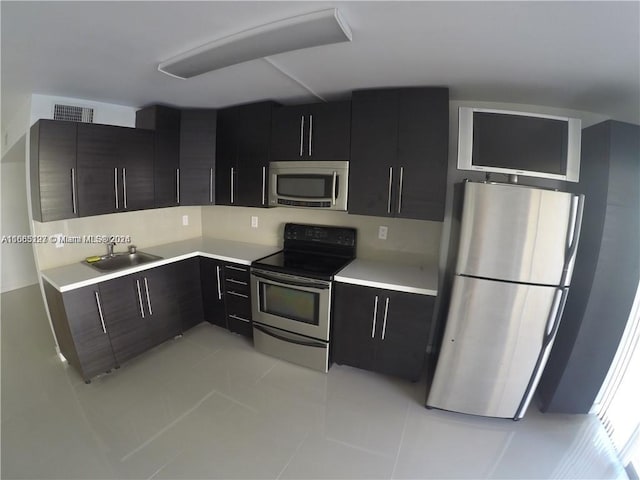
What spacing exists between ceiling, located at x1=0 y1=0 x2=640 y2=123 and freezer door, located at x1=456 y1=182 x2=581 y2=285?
677 millimetres

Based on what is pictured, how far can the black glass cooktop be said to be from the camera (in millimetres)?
2111

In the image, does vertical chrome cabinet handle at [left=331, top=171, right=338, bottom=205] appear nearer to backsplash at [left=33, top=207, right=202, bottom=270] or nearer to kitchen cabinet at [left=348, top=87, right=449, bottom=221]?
kitchen cabinet at [left=348, top=87, right=449, bottom=221]

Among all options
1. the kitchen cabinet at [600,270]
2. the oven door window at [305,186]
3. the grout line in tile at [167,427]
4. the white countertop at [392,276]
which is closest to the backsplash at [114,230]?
the oven door window at [305,186]

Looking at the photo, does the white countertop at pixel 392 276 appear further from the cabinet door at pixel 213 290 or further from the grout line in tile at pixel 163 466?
the grout line in tile at pixel 163 466

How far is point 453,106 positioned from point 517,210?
1132 mm

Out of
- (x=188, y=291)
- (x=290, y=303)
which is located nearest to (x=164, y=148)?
(x=188, y=291)

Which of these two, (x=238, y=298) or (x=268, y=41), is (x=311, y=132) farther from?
(x=238, y=298)

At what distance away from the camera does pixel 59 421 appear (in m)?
1.69

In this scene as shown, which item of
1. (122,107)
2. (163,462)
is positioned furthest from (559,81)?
(122,107)

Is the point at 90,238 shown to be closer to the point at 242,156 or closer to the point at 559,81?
the point at 242,156

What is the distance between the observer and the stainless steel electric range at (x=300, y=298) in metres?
2.10

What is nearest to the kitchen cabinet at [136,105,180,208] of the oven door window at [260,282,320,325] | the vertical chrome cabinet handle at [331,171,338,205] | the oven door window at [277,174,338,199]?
the oven door window at [277,174,338,199]

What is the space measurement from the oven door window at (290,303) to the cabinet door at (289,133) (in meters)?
1.17

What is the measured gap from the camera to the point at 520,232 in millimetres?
1503
